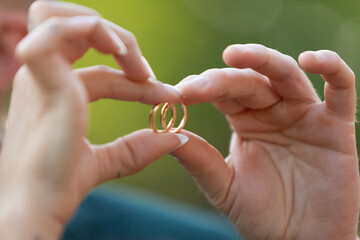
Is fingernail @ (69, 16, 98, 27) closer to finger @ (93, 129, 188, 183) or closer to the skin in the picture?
the skin

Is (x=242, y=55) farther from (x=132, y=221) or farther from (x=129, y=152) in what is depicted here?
(x=132, y=221)

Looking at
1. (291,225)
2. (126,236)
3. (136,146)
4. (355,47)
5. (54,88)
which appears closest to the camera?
(54,88)

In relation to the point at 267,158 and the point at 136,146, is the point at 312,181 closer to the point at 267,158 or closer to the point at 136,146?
the point at 267,158

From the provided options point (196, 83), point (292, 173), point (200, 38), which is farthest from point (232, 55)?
point (200, 38)

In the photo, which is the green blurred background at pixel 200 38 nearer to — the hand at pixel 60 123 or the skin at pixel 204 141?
the skin at pixel 204 141

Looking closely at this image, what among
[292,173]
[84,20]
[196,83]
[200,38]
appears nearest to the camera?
[84,20]

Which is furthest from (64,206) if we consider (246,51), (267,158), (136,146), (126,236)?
(126,236)
